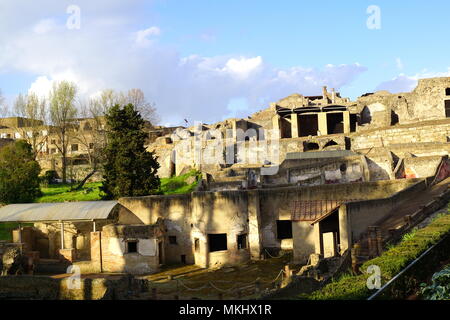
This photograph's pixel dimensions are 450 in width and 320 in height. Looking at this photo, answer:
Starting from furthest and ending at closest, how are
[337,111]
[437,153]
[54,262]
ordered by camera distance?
[337,111] → [437,153] → [54,262]

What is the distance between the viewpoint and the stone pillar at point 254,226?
2708 cm

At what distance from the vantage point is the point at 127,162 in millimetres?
37375

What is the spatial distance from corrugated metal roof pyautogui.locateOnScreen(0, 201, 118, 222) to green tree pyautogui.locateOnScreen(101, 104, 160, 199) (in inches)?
258

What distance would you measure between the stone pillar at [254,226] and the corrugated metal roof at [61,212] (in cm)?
784

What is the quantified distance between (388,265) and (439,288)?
228cm

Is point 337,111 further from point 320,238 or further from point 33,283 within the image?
point 33,283

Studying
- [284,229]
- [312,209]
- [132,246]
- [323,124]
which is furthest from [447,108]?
[132,246]

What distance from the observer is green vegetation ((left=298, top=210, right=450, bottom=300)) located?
10.7m

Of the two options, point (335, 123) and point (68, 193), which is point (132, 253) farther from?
point (335, 123)

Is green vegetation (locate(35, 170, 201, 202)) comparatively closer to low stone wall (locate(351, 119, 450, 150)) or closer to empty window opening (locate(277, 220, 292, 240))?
low stone wall (locate(351, 119, 450, 150))
